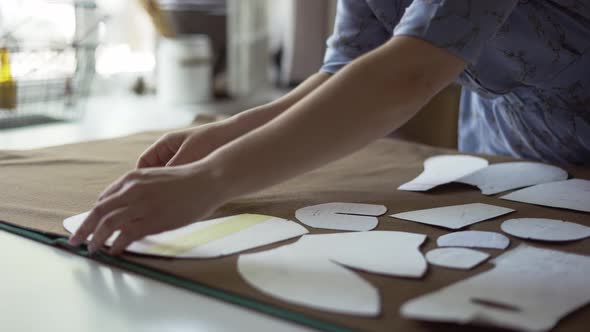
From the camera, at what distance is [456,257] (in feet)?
1.68

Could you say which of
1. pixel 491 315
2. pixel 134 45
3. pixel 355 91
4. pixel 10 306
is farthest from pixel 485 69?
pixel 134 45

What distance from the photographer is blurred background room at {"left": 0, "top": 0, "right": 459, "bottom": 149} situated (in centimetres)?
174

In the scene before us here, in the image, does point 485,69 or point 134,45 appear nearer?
point 485,69

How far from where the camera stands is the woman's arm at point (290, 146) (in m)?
0.48

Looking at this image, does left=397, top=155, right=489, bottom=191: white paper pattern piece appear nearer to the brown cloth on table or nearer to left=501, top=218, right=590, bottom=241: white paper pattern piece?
the brown cloth on table

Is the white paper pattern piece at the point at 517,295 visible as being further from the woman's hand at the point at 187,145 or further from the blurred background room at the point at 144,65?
the blurred background room at the point at 144,65

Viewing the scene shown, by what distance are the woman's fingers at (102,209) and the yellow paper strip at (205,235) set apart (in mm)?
48

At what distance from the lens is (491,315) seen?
1.29ft

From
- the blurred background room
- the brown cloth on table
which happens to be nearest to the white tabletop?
the brown cloth on table

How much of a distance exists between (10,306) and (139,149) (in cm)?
48

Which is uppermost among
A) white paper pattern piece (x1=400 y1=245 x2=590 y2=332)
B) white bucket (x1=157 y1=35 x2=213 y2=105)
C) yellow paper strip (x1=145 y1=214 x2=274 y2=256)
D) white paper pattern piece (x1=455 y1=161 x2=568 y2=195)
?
white paper pattern piece (x1=400 y1=245 x2=590 y2=332)

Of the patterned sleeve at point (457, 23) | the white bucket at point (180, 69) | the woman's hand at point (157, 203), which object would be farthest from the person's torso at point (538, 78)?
the white bucket at point (180, 69)

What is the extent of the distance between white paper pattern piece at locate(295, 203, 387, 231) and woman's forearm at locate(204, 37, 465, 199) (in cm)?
11

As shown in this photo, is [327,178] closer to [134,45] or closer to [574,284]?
[574,284]
